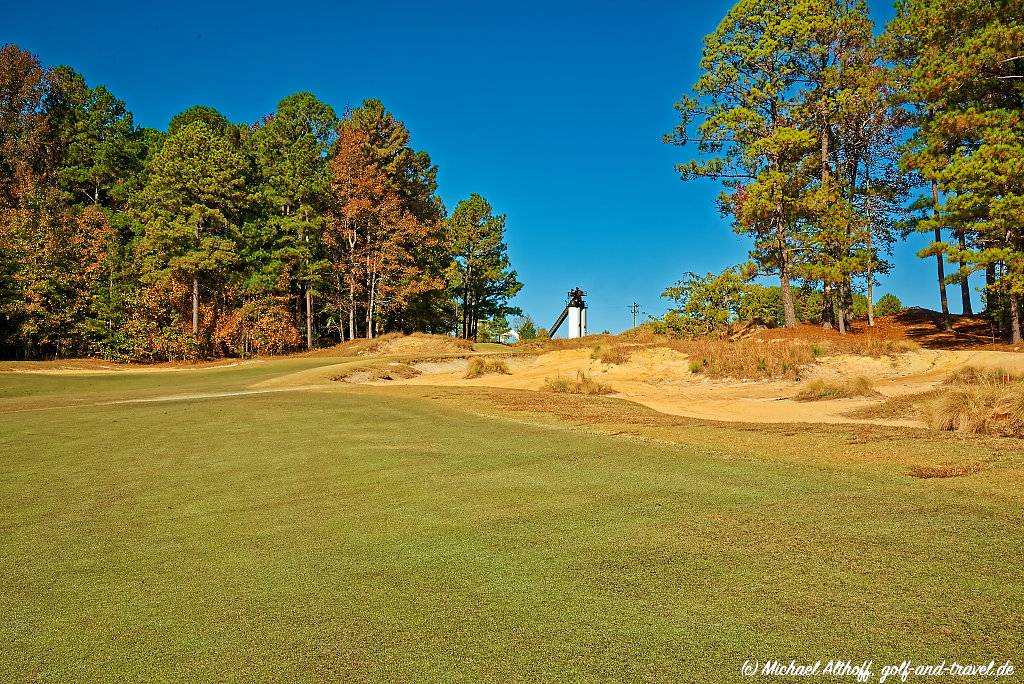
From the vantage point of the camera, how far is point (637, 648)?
8.25 feet

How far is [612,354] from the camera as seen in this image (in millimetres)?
19000

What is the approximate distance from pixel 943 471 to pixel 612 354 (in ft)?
Answer: 44.9

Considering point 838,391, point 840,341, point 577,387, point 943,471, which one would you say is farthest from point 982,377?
point 943,471

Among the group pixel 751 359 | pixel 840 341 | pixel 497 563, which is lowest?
pixel 497 563

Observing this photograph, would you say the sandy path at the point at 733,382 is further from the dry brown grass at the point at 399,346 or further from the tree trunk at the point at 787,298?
the dry brown grass at the point at 399,346

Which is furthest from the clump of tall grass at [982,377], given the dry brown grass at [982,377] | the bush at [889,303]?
the bush at [889,303]

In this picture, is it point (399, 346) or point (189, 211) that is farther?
point (189, 211)

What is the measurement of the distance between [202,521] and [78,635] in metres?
1.81

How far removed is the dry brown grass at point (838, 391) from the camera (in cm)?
1254

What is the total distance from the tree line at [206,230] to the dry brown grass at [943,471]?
3199 cm

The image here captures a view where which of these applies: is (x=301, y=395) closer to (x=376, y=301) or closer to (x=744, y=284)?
(x=744, y=284)

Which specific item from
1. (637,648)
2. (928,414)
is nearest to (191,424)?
(637,648)

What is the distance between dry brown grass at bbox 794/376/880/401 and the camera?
12.5 metres

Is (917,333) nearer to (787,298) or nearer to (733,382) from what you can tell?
(787,298)
